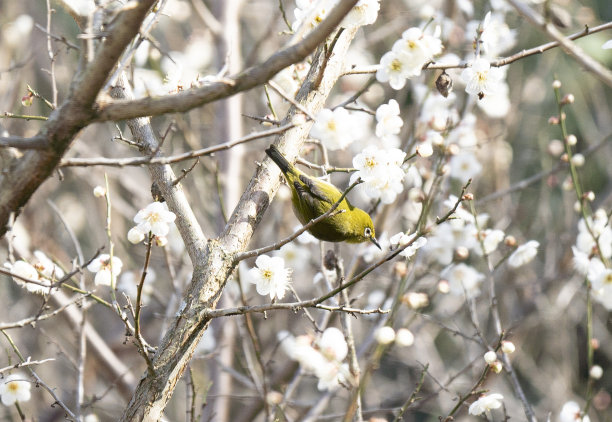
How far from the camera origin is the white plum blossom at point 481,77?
2.47 meters

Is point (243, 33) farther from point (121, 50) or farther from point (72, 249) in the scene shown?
point (121, 50)

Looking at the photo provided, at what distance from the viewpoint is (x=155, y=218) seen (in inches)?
91.9

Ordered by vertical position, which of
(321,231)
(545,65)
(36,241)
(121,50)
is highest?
(545,65)

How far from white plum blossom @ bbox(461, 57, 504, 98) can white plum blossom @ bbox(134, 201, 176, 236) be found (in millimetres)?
1271

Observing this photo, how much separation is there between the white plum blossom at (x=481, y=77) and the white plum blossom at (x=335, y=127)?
19.8 inches

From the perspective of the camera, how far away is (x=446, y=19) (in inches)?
202

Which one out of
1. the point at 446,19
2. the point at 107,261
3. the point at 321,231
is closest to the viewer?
the point at 107,261

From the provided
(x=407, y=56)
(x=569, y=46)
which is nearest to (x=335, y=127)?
(x=407, y=56)

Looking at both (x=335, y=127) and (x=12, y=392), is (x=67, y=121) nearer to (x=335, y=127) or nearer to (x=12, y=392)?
(x=335, y=127)

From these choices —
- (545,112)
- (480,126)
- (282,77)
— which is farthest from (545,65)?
(282,77)

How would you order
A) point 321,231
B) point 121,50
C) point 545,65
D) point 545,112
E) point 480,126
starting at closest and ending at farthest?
1. point 121,50
2. point 321,231
3. point 480,126
4. point 545,65
5. point 545,112

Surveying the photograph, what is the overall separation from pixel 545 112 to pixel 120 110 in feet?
23.0

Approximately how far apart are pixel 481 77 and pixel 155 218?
139 cm

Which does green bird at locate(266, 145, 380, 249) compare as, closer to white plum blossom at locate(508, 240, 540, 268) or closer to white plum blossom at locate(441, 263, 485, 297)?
white plum blossom at locate(441, 263, 485, 297)
